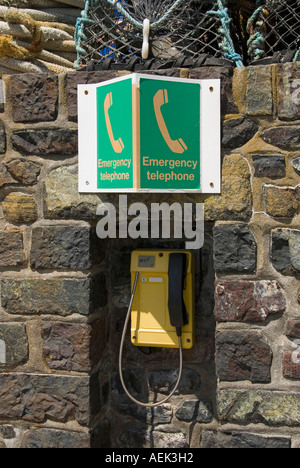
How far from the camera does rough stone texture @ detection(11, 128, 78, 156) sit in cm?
224

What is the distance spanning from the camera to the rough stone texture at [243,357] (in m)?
2.09

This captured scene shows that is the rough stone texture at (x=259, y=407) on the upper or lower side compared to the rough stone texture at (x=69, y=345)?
lower

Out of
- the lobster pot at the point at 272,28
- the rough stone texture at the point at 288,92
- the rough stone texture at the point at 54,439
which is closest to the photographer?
the rough stone texture at the point at 288,92

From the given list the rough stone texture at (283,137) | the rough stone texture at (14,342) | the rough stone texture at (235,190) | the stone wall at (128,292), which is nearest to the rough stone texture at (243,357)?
the stone wall at (128,292)

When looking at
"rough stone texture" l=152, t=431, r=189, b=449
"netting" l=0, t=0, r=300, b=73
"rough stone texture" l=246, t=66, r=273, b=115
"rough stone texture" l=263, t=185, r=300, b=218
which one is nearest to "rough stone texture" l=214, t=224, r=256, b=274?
"rough stone texture" l=263, t=185, r=300, b=218

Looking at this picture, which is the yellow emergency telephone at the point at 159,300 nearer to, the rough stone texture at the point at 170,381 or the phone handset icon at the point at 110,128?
the rough stone texture at the point at 170,381

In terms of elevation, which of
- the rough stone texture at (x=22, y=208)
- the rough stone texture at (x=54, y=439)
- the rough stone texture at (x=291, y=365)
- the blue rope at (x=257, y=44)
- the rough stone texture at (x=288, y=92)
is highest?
the blue rope at (x=257, y=44)

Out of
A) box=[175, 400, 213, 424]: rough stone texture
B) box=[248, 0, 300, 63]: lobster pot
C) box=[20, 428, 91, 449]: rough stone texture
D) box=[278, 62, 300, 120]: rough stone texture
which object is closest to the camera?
box=[278, 62, 300, 120]: rough stone texture

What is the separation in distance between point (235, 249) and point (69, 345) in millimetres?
874

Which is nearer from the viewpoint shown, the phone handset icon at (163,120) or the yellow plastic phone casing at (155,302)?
the phone handset icon at (163,120)

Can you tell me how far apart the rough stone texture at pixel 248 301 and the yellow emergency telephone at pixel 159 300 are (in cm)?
24

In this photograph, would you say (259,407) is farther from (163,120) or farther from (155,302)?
(163,120)

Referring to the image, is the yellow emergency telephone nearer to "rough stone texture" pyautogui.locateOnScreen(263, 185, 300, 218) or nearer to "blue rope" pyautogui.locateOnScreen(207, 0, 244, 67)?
"rough stone texture" pyautogui.locateOnScreen(263, 185, 300, 218)

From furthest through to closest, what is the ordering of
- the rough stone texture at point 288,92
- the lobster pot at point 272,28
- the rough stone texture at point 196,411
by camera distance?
the rough stone texture at point 196,411 < the lobster pot at point 272,28 < the rough stone texture at point 288,92
